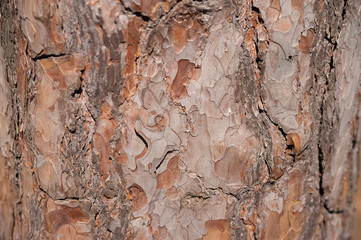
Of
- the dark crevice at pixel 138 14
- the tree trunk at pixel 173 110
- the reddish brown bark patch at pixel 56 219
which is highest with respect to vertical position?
the dark crevice at pixel 138 14

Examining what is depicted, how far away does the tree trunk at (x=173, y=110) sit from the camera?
0.64 m

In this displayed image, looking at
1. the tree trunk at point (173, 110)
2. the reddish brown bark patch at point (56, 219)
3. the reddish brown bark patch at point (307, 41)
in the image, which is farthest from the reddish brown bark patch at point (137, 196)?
the reddish brown bark patch at point (307, 41)

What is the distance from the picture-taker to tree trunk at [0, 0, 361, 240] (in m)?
0.64

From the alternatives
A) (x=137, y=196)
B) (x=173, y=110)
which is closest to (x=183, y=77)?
(x=173, y=110)

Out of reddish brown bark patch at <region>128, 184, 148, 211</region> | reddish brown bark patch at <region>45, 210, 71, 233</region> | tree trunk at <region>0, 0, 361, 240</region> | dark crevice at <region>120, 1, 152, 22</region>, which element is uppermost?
dark crevice at <region>120, 1, 152, 22</region>

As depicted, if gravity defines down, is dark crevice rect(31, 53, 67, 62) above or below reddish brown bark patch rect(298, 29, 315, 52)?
below

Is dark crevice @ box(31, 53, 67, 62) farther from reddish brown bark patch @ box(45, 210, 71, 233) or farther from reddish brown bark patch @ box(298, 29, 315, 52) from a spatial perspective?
reddish brown bark patch @ box(298, 29, 315, 52)

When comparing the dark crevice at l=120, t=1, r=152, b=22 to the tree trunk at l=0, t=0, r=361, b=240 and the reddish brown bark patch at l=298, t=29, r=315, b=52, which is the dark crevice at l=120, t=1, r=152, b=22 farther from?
the reddish brown bark patch at l=298, t=29, r=315, b=52

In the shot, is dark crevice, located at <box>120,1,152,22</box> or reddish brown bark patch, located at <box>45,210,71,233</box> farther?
reddish brown bark patch, located at <box>45,210,71,233</box>

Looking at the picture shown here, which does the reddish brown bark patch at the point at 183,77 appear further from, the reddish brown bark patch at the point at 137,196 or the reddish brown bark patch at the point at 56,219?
the reddish brown bark patch at the point at 56,219

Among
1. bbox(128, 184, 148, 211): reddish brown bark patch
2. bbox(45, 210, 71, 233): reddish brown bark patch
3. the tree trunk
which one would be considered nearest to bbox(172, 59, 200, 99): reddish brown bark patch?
the tree trunk

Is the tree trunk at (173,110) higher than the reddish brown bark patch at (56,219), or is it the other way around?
the tree trunk at (173,110)

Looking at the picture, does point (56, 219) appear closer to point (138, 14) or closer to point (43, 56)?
point (43, 56)

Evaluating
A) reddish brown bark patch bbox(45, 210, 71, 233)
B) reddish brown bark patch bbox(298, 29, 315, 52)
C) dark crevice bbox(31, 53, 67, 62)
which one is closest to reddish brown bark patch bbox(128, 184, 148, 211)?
reddish brown bark patch bbox(45, 210, 71, 233)
